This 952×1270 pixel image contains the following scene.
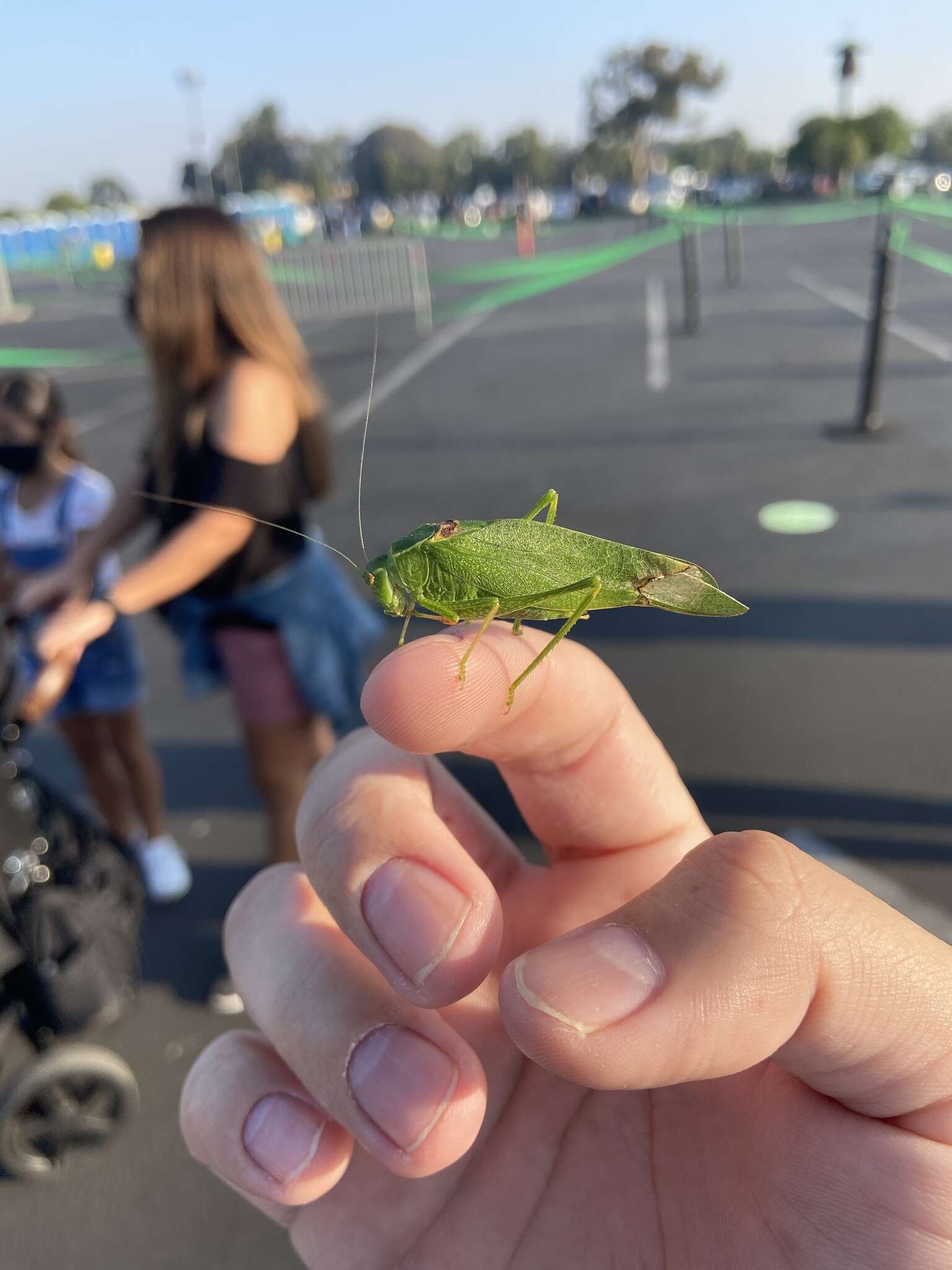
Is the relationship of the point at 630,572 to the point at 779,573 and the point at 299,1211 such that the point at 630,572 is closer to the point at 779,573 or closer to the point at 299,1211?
the point at 299,1211

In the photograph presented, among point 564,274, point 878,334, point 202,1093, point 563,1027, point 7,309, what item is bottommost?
point 202,1093

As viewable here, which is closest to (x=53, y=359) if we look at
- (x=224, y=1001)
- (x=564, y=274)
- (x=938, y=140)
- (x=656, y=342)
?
(x=564, y=274)

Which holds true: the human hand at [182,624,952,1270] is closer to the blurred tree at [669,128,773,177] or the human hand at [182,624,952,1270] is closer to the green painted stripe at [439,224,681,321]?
the green painted stripe at [439,224,681,321]

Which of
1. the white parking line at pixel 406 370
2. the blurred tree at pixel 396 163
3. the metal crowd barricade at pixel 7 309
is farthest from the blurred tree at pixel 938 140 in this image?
the blurred tree at pixel 396 163

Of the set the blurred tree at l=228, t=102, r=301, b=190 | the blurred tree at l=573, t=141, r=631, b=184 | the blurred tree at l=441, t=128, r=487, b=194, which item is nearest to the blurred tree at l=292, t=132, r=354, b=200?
the blurred tree at l=228, t=102, r=301, b=190

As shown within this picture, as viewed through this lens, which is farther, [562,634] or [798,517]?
[798,517]

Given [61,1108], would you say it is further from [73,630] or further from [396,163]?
[396,163]

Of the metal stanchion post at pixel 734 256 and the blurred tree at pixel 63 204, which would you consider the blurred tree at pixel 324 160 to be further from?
the metal stanchion post at pixel 734 256
